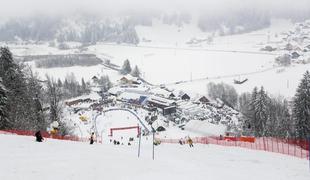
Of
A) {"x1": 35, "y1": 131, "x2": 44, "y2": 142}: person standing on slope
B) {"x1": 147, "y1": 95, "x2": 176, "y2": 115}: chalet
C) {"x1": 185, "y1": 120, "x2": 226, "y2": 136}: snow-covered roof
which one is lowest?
{"x1": 185, "y1": 120, "x2": 226, "y2": 136}: snow-covered roof

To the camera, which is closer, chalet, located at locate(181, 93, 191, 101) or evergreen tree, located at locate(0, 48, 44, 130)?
evergreen tree, located at locate(0, 48, 44, 130)

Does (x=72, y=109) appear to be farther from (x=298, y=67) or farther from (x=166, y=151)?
(x=298, y=67)

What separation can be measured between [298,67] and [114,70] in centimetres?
7575

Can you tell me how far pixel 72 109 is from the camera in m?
96.3

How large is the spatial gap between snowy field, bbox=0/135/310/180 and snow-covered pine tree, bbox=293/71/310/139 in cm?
2024

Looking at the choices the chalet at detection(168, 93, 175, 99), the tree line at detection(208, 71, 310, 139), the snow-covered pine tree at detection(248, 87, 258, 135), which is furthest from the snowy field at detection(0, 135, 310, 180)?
the chalet at detection(168, 93, 175, 99)

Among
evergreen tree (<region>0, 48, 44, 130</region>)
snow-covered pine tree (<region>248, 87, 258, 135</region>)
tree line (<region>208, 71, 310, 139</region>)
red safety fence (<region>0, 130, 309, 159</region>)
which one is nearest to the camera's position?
red safety fence (<region>0, 130, 309, 159</region>)

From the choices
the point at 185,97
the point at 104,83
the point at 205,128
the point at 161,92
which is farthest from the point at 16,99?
the point at 104,83

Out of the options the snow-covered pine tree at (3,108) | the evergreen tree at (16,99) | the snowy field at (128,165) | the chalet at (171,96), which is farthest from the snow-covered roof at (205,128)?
the snow-covered pine tree at (3,108)

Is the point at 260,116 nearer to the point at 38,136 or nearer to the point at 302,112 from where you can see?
the point at 302,112

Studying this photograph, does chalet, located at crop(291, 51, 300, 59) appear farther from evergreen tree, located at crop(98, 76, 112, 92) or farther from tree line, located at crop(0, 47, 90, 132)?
tree line, located at crop(0, 47, 90, 132)

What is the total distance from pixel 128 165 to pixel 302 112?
36.1m

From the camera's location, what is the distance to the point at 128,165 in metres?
24.3

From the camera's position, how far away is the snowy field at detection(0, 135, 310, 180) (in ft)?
67.8
